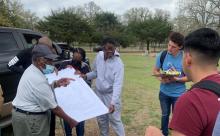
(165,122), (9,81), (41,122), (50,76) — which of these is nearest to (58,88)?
(50,76)

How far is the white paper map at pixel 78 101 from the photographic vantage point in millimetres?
5035

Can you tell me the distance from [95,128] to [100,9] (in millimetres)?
78083

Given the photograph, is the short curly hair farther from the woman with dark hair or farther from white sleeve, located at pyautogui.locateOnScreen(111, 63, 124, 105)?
white sleeve, located at pyautogui.locateOnScreen(111, 63, 124, 105)

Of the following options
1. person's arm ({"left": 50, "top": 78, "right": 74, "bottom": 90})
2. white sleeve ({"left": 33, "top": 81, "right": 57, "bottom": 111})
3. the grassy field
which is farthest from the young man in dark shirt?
the grassy field

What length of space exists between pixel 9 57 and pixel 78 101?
2177 mm

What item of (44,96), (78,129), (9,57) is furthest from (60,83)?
(9,57)

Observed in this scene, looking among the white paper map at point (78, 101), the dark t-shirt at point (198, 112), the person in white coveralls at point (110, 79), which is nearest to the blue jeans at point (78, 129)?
the person in white coveralls at point (110, 79)

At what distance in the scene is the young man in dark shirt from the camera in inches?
80.7

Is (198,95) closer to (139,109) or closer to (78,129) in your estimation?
(78,129)

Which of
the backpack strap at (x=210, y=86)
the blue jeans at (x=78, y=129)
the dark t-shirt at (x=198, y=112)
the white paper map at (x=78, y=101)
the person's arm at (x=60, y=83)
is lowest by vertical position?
the blue jeans at (x=78, y=129)

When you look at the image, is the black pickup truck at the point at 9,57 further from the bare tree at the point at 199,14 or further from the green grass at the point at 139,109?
the bare tree at the point at 199,14

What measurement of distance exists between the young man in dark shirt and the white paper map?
2791 millimetres

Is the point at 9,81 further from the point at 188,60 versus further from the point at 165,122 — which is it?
the point at 188,60

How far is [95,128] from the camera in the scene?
26.2 feet
